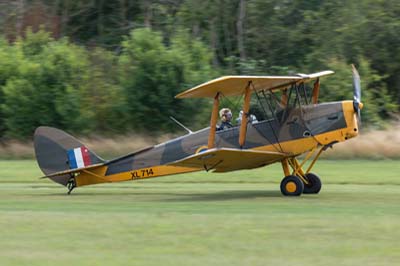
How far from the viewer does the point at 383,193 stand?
16.1m

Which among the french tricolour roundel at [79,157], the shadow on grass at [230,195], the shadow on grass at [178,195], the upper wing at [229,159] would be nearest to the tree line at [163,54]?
the shadow on grass at [178,195]

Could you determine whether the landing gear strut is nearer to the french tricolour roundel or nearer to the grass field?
the grass field

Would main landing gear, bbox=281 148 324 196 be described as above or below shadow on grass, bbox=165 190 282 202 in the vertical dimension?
above

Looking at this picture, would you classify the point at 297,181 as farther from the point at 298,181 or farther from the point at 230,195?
the point at 230,195

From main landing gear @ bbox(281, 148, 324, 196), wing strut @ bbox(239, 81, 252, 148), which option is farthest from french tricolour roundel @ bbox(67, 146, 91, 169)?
main landing gear @ bbox(281, 148, 324, 196)

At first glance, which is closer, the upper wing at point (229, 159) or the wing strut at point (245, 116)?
the upper wing at point (229, 159)

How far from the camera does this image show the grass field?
29.7 ft

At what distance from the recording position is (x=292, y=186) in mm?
15625

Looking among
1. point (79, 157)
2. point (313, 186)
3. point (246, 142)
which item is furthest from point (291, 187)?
point (79, 157)

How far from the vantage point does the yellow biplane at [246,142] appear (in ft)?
50.4

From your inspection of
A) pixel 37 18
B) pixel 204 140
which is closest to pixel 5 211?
Answer: pixel 204 140

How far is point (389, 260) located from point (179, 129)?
2424 centimetres

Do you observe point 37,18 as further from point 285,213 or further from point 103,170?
point 285,213

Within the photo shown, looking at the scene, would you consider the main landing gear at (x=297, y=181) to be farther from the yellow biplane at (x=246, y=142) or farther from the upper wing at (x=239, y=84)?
the upper wing at (x=239, y=84)
